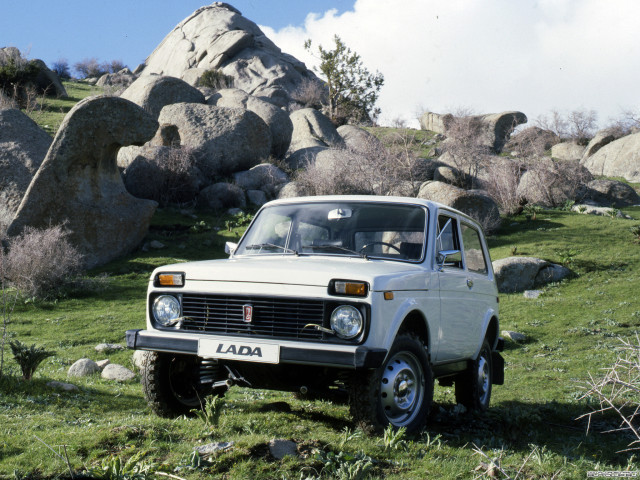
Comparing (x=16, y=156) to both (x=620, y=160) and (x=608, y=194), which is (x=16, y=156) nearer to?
(x=608, y=194)

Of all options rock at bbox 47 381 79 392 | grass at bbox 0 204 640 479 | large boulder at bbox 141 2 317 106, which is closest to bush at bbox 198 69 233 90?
large boulder at bbox 141 2 317 106

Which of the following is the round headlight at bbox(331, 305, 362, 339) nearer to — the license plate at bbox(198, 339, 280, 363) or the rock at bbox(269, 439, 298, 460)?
the license plate at bbox(198, 339, 280, 363)

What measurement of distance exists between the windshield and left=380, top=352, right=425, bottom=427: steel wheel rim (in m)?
0.95

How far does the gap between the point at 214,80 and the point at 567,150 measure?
3085 cm

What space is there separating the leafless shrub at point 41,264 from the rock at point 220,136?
1278cm

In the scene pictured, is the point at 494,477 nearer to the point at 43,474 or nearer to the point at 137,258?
the point at 43,474

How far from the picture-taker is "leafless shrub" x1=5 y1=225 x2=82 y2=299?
1814 centimetres

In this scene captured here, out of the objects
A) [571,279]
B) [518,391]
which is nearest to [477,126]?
[571,279]

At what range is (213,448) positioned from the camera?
4.46m

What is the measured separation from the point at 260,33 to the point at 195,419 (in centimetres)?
8208

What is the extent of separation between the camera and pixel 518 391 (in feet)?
30.0

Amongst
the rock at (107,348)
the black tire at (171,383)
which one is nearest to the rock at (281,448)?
the black tire at (171,383)

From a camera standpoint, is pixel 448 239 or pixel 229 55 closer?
pixel 448 239

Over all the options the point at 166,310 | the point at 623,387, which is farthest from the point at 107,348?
the point at 623,387
